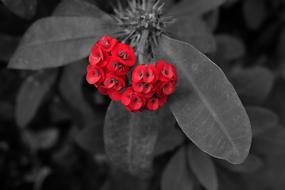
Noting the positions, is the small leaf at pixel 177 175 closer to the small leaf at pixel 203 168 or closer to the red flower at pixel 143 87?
the small leaf at pixel 203 168

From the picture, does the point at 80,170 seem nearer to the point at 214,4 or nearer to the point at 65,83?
the point at 65,83

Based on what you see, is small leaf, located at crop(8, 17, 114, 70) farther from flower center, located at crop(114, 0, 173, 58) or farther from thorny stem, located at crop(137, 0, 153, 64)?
thorny stem, located at crop(137, 0, 153, 64)

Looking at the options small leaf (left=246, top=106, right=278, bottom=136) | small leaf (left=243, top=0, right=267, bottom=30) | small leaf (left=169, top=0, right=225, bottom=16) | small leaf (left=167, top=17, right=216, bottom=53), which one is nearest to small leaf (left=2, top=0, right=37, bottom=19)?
small leaf (left=167, top=17, right=216, bottom=53)

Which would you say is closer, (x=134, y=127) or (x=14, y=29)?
(x=134, y=127)

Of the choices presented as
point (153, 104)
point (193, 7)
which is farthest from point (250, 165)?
point (153, 104)

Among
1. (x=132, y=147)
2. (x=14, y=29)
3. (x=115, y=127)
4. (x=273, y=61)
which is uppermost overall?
(x=14, y=29)

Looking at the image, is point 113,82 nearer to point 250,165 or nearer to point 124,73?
point 124,73

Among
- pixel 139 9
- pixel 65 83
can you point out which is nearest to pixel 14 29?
pixel 65 83
